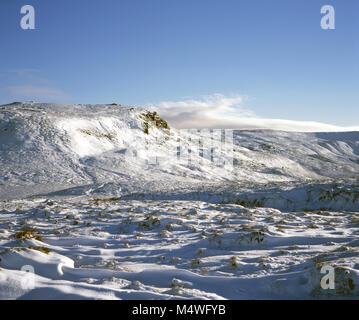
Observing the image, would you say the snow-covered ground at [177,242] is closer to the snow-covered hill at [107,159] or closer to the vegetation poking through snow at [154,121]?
the snow-covered hill at [107,159]

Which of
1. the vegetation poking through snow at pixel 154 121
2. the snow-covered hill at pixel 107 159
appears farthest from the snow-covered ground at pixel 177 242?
the vegetation poking through snow at pixel 154 121

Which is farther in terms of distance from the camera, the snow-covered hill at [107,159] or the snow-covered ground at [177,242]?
the snow-covered hill at [107,159]

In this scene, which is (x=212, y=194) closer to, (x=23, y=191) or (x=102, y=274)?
(x=102, y=274)

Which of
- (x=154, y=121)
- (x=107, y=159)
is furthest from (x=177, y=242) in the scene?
(x=154, y=121)

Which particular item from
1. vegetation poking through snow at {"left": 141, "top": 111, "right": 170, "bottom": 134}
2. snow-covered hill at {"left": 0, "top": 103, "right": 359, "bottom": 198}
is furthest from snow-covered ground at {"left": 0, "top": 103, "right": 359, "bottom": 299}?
vegetation poking through snow at {"left": 141, "top": 111, "right": 170, "bottom": 134}

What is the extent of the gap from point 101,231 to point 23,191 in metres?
16.2

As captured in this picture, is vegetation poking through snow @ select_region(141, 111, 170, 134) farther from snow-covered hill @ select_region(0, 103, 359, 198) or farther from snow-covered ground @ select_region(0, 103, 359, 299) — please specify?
snow-covered ground @ select_region(0, 103, 359, 299)

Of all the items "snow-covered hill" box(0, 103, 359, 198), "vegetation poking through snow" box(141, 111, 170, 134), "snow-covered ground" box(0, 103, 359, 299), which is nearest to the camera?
"snow-covered ground" box(0, 103, 359, 299)

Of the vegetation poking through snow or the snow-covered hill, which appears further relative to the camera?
the vegetation poking through snow

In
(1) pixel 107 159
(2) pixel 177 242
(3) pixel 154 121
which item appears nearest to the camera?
(2) pixel 177 242

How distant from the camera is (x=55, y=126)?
1289 inches

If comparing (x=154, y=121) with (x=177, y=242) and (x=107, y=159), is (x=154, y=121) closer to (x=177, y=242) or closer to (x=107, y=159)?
(x=107, y=159)

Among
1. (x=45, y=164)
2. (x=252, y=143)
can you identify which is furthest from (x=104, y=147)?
(x=252, y=143)

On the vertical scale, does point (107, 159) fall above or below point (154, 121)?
below
